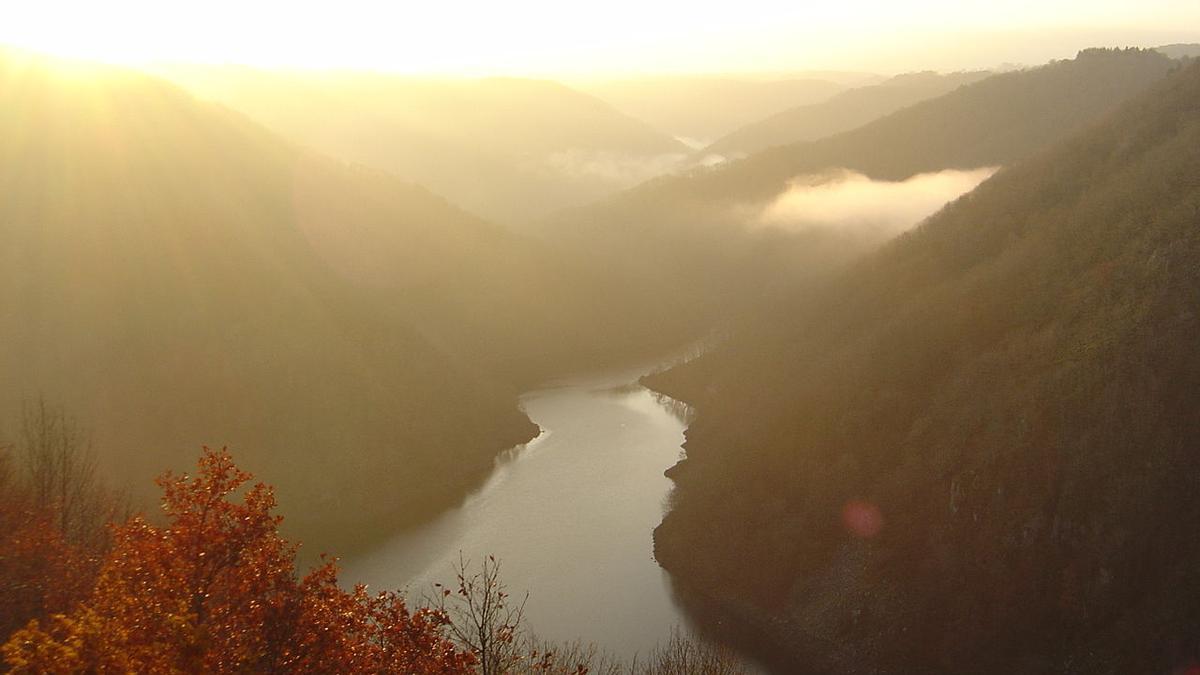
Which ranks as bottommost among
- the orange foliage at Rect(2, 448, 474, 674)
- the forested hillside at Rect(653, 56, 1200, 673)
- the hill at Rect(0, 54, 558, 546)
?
the forested hillside at Rect(653, 56, 1200, 673)

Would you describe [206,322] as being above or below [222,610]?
above

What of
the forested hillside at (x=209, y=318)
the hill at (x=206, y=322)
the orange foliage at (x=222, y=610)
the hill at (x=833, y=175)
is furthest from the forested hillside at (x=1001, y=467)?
the hill at (x=833, y=175)

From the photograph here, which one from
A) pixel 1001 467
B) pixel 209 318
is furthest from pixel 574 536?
pixel 209 318

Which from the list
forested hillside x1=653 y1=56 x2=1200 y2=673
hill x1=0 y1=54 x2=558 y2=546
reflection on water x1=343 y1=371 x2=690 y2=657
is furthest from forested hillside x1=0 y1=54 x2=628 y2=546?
forested hillside x1=653 y1=56 x2=1200 y2=673

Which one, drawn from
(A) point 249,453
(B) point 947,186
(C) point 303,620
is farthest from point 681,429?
(B) point 947,186

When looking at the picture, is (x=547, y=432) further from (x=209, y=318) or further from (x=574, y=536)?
(x=209, y=318)

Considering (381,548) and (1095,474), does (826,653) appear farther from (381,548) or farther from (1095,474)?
(381,548)

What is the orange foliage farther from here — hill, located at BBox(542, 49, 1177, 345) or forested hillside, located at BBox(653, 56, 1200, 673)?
hill, located at BBox(542, 49, 1177, 345)
